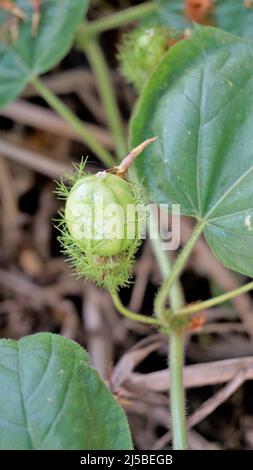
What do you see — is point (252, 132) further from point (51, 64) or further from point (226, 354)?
point (226, 354)

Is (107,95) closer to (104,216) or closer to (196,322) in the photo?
(196,322)

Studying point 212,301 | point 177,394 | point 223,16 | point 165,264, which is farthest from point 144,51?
point 177,394

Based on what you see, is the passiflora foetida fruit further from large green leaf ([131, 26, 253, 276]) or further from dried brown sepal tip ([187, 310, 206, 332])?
dried brown sepal tip ([187, 310, 206, 332])

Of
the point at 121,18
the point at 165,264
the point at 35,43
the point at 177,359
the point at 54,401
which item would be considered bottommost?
the point at 54,401

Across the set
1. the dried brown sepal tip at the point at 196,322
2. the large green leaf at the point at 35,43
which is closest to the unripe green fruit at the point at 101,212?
the dried brown sepal tip at the point at 196,322

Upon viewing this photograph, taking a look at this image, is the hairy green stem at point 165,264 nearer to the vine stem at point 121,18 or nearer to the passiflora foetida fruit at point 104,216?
the passiflora foetida fruit at point 104,216

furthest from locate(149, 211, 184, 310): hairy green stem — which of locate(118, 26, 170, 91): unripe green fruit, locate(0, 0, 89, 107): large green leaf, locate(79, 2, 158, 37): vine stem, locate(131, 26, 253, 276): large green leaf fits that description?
locate(79, 2, 158, 37): vine stem
